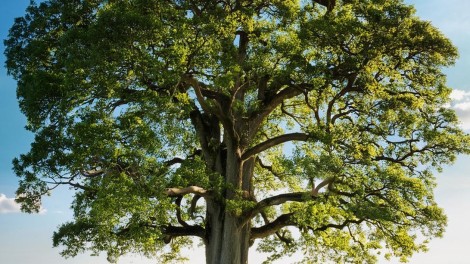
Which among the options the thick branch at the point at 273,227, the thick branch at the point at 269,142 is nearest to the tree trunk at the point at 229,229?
the thick branch at the point at 269,142

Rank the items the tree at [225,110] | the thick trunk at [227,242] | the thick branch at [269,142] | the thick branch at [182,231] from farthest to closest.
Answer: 1. the thick branch at [182,231]
2. the thick branch at [269,142]
3. the thick trunk at [227,242]
4. the tree at [225,110]

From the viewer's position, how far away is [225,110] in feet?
54.1

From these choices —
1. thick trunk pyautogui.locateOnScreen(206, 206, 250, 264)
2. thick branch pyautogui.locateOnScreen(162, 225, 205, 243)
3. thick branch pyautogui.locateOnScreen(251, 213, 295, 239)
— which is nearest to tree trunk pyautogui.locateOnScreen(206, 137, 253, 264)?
thick trunk pyautogui.locateOnScreen(206, 206, 250, 264)

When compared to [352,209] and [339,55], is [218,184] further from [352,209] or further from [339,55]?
[339,55]

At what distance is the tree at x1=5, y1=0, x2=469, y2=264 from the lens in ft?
42.2

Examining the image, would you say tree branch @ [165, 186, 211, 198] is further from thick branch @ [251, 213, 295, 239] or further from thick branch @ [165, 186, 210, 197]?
thick branch @ [251, 213, 295, 239]

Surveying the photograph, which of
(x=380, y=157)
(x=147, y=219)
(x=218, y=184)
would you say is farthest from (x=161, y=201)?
(x=380, y=157)

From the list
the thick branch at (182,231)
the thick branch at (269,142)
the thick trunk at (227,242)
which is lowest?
the thick trunk at (227,242)

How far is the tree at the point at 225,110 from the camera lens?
12852mm

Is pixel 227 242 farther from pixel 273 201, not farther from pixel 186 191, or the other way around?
pixel 186 191

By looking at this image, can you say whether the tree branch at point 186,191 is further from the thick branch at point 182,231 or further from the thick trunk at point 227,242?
the thick branch at point 182,231

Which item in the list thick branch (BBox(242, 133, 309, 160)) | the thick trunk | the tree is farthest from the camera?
thick branch (BBox(242, 133, 309, 160))

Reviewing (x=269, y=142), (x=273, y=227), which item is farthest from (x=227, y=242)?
(x=269, y=142)

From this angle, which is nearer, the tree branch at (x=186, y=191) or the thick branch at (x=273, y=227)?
the tree branch at (x=186, y=191)
